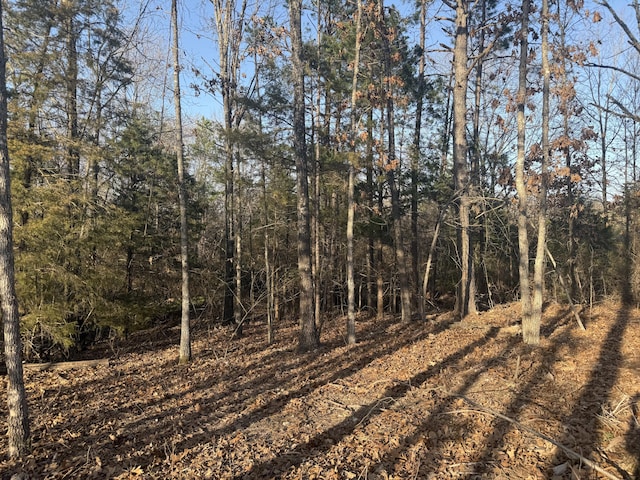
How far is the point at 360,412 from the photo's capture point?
6566mm

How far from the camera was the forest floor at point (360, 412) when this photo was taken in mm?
4895

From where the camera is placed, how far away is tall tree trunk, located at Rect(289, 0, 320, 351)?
10.7 m

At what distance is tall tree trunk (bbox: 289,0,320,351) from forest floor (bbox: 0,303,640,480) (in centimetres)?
96

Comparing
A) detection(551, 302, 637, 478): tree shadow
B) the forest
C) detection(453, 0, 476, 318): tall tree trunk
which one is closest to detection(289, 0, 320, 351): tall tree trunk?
the forest

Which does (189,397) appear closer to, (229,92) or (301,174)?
(301,174)

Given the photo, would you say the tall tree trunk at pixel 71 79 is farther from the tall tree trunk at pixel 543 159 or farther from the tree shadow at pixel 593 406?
the tree shadow at pixel 593 406

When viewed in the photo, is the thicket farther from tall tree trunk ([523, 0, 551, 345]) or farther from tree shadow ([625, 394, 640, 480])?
tree shadow ([625, 394, 640, 480])

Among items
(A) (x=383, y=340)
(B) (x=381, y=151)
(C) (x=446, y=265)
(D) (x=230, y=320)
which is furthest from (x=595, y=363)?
(C) (x=446, y=265)

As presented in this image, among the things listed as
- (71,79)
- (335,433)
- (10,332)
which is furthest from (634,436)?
(71,79)

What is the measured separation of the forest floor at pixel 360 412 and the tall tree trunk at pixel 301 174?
0.96 metres

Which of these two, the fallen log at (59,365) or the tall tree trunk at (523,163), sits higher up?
the tall tree trunk at (523,163)

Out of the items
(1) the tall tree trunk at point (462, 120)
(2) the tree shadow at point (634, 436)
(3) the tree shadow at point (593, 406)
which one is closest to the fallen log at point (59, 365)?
(3) the tree shadow at point (593, 406)

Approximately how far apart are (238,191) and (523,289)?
939 centimetres

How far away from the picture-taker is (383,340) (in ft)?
39.3
